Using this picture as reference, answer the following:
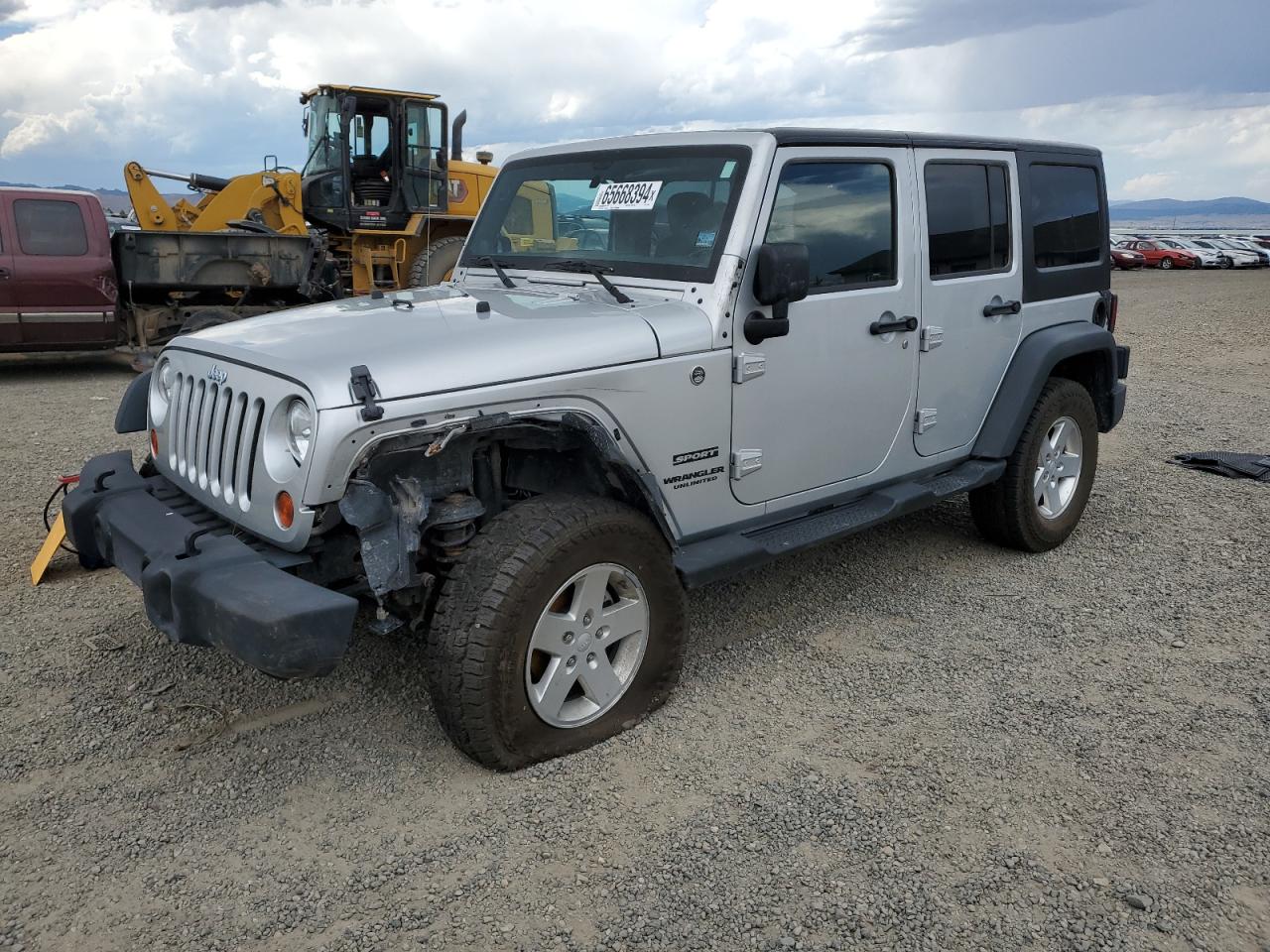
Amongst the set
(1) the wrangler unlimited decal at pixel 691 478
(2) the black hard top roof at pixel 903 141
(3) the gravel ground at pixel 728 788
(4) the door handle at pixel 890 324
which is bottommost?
(3) the gravel ground at pixel 728 788

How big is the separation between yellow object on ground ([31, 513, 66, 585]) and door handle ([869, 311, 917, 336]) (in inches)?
140

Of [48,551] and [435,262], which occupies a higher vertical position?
[435,262]

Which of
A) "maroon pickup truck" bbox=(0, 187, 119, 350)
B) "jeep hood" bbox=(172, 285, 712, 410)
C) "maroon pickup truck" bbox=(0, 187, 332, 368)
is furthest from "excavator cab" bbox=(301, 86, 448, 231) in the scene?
"jeep hood" bbox=(172, 285, 712, 410)

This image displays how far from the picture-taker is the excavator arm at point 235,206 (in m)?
12.2

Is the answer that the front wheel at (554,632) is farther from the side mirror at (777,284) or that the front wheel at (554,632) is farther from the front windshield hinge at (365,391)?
the side mirror at (777,284)

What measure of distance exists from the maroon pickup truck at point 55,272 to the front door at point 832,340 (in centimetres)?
868

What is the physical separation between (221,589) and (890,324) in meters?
2.72

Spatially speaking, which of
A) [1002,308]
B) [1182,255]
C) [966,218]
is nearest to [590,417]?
[966,218]

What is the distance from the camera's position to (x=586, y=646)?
3307 mm

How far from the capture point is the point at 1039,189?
502 cm

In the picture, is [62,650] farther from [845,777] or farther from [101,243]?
[101,243]

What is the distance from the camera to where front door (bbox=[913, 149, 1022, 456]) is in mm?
4395

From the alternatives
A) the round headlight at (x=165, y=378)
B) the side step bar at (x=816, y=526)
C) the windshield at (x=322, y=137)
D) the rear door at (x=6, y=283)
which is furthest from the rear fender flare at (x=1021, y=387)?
the windshield at (x=322, y=137)

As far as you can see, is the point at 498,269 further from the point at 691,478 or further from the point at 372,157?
the point at 372,157
